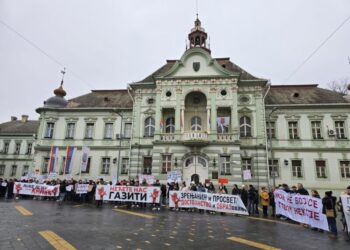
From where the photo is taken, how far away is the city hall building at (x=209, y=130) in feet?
77.0

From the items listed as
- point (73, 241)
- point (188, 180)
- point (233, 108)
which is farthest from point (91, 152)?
point (73, 241)

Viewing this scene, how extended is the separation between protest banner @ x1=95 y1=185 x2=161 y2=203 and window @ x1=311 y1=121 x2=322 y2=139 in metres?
19.2

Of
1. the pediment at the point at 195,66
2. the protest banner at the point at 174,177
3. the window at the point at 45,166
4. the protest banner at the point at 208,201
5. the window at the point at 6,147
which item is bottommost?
the protest banner at the point at 208,201

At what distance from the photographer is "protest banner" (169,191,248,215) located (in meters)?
13.7

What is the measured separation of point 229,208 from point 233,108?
41.9ft

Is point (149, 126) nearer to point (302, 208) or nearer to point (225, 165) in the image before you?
point (225, 165)

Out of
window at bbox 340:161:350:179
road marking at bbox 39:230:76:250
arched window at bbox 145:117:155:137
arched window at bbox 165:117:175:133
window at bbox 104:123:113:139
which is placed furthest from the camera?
window at bbox 104:123:113:139

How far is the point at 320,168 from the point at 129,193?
20.1 metres

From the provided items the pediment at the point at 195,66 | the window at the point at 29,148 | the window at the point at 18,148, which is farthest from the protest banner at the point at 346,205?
the window at the point at 18,148

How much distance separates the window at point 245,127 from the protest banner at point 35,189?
1850 centimetres

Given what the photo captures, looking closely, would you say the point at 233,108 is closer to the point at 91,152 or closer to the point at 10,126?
the point at 91,152

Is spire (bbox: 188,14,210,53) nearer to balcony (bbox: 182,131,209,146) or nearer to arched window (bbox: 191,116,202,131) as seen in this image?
arched window (bbox: 191,116,202,131)

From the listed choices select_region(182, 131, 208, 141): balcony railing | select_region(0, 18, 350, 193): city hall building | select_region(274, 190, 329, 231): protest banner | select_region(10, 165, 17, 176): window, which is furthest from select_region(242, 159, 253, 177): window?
select_region(10, 165, 17, 176): window

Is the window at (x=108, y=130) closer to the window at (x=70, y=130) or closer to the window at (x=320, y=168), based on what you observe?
the window at (x=70, y=130)
